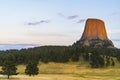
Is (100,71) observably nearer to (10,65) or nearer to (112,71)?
(112,71)

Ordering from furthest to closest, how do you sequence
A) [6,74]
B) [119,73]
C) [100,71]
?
[100,71] < [119,73] < [6,74]

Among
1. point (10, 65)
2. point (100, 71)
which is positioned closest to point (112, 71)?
point (100, 71)

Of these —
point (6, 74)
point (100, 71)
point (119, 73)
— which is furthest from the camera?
point (100, 71)

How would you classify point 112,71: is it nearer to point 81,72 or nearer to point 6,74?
point 81,72

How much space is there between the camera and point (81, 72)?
19250cm

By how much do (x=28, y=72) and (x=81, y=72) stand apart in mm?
59517

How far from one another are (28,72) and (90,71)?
64460mm

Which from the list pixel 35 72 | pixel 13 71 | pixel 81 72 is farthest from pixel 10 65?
pixel 81 72

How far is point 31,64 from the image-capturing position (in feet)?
453

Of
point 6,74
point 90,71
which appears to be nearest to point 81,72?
point 90,71

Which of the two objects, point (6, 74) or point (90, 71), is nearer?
point (6, 74)

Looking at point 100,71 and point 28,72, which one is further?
point 100,71

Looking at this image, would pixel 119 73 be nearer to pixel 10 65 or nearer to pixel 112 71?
pixel 112 71

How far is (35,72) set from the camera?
13975cm
